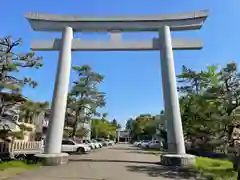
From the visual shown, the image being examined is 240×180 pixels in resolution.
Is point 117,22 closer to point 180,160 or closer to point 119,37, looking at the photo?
point 119,37

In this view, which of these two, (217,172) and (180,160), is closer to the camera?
(217,172)

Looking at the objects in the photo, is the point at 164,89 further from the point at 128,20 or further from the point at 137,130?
the point at 137,130

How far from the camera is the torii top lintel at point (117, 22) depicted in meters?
17.1

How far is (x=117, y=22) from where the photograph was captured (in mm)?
17406

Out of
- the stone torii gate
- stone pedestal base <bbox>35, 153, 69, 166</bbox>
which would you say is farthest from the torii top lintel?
stone pedestal base <bbox>35, 153, 69, 166</bbox>

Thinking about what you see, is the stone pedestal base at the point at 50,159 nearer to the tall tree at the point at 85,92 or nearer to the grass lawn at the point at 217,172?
the grass lawn at the point at 217,172

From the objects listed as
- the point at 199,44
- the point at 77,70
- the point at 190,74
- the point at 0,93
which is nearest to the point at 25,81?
the point at 0,93

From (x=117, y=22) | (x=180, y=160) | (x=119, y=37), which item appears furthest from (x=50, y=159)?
(x=117, y=22)

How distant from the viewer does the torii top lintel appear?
1712cm

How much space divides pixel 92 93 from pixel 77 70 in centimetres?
342

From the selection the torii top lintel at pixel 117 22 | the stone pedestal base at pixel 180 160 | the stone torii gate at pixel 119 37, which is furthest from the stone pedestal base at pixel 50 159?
the torii top lintel at pixel 117 22

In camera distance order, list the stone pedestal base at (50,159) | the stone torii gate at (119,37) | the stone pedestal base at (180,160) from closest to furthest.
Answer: the stone pedestal base at (50,159)
the stone pedestal base at (180,160)
the stone torii gate at (119,37)

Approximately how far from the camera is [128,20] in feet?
56.9

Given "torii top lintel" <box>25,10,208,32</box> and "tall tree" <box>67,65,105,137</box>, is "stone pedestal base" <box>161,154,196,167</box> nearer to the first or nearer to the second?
"torii top lintel" <box>25,10,208,32</box>
